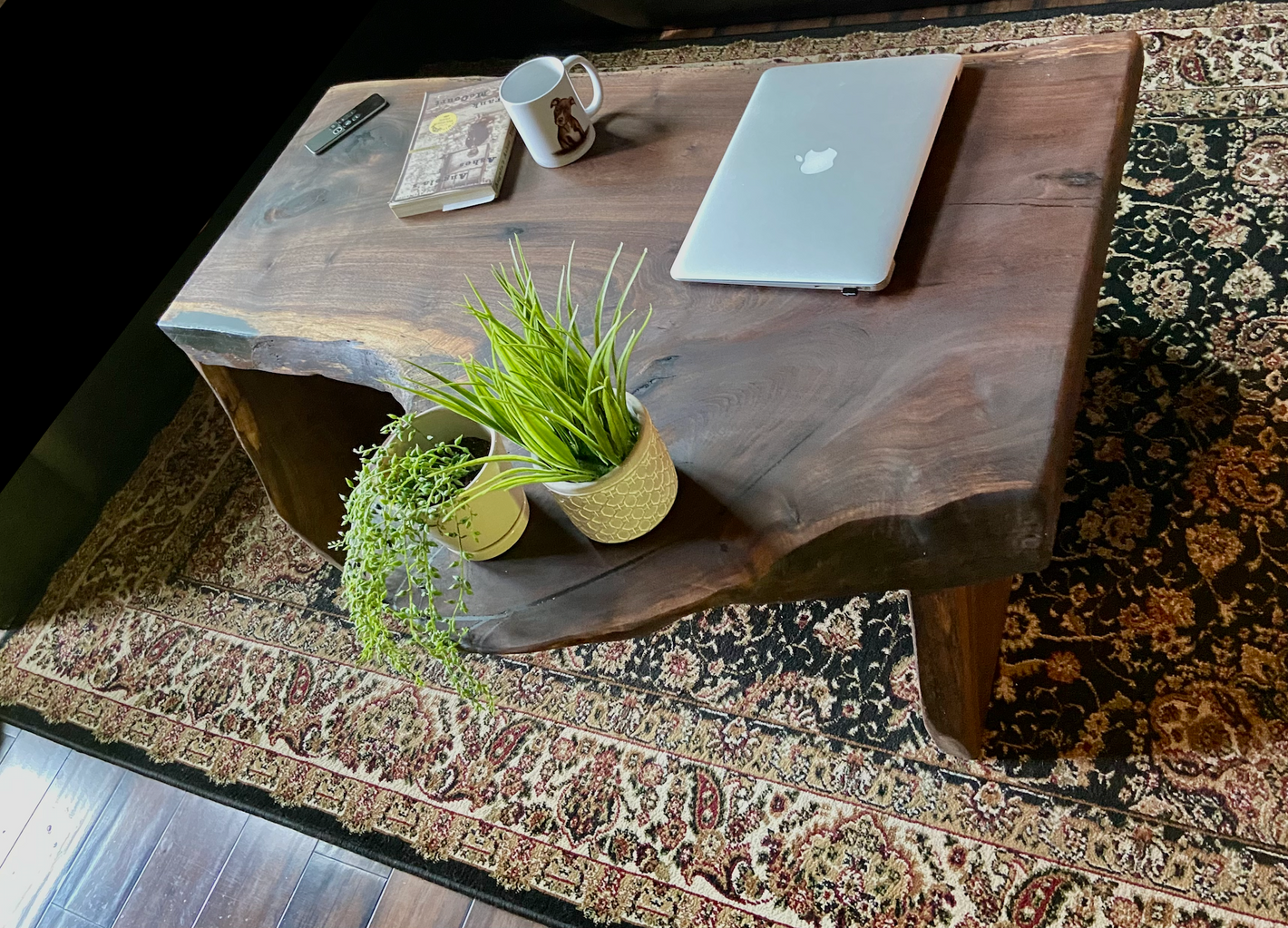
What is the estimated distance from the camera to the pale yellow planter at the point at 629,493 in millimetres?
768

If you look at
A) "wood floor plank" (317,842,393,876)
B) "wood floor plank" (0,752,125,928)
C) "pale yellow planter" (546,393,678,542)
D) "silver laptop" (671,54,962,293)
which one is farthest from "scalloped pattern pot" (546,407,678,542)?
"wood floor plank" (0,752,125,928)

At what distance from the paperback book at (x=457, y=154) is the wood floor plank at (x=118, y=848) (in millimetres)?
1003

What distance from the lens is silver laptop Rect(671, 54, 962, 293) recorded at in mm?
901

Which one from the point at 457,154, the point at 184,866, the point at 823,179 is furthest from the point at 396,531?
the point at 184,866

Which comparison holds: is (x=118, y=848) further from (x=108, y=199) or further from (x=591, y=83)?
(x=591, y=83)

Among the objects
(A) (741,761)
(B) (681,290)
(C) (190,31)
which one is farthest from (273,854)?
(C) (190,31)

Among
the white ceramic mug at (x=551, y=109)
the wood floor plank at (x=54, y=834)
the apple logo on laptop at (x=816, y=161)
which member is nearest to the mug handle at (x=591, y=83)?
the white ceramic mug at (x=551, y=109)

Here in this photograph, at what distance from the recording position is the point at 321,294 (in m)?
1.18

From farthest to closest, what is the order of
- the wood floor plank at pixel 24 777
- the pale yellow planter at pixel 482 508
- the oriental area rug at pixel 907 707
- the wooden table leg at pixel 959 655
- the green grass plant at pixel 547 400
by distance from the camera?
the wood floor plank at pixel 24 777 → the oriental area rug at pixel 907 707 → the wooden table leg at pixel 959 655 → the pale yellow planter at pixel 482 508 → the green grass plant at pixel 547 400

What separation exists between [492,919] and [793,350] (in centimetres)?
85

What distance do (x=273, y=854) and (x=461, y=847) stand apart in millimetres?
302

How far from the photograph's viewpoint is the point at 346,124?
4.60 feet

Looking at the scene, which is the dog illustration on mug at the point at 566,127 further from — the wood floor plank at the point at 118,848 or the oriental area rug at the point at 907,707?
the wood floor plank at the point at 118,848

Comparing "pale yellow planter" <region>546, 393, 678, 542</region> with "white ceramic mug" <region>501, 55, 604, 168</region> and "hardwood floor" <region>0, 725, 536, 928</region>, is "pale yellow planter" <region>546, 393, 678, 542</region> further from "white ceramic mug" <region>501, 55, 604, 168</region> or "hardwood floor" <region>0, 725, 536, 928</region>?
"hardwood floor" <region>0, 725, 536, 928</region>
